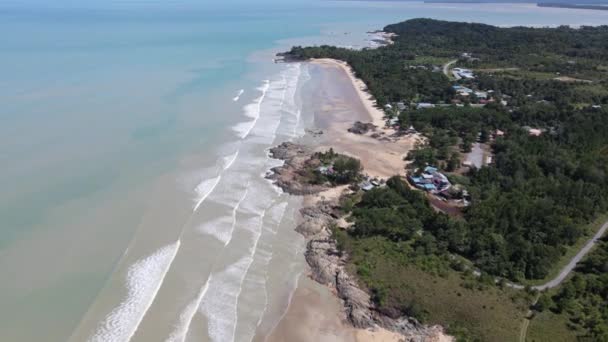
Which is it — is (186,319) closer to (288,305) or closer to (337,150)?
(288,305)

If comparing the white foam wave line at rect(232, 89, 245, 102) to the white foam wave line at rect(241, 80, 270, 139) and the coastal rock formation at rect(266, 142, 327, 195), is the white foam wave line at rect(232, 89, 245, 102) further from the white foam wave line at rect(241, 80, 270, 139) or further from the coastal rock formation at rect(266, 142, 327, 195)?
the coastal rock formation at rect(266, 142, 327, 195)

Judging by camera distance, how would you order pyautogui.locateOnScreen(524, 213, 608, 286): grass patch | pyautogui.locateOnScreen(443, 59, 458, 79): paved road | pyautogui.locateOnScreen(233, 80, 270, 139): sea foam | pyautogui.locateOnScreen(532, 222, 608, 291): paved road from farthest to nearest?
pyautogui.locateOnScreen(443, 59, 458, 79): paved road → pyautogui.locateOnScreen(233, 80, 270, 139): sea foam → pyautogui.locateOnScreen(524, 213, 608, 286): grass patch → pyautogui.locateOnScreen(532, 222, 608, 291): paved road

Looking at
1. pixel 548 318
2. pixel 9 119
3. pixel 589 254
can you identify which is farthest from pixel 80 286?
pixel 9 119

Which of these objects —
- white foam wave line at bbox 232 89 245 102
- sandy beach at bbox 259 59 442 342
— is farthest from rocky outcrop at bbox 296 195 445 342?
white foam wave line at bbox 232 89 245 102

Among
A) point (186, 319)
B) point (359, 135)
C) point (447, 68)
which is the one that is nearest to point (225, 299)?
point (186, 319)

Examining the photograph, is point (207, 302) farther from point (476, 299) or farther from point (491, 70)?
point (491, 70)

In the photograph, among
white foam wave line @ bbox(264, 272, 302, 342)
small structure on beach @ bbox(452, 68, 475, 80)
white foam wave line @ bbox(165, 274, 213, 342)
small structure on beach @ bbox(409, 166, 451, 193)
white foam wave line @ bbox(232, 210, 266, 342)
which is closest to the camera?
white foam wave line @ bbox(165, 274, 213, 342)
